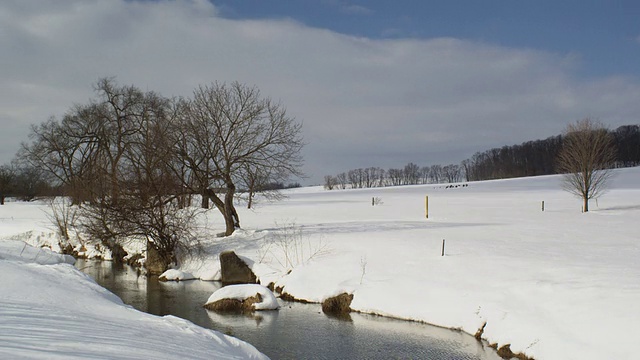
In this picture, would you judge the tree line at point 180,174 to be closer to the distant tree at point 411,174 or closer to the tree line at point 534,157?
the tree line at point 534,157

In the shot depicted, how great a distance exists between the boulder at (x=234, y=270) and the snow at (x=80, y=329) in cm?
817

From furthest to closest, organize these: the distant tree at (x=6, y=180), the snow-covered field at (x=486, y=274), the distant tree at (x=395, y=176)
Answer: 1. the distant tree at (x=395, y=176)
2. the distant tree at (x=6, y=180)
3. the snow-covered field at (x=486, y=274)

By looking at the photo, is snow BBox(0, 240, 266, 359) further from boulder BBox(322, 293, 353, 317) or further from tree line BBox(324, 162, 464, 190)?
tree line BBox(324, 162, 464, 190)

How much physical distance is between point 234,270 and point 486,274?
400 inches

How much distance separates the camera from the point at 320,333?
12.8 meters

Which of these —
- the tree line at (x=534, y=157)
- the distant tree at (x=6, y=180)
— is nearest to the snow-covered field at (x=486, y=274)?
the distant tree at (x=6, y=180)

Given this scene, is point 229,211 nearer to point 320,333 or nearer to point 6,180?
point 320,333

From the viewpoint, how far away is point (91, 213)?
25.6 m

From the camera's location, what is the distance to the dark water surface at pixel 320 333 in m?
11.2

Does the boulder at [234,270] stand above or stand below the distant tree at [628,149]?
below

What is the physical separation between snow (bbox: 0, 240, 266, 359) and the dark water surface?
2.54 meters

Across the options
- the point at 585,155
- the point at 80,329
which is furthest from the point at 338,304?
the point at 585,155

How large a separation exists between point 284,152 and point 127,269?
958cm

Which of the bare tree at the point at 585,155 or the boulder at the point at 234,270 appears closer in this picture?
the boulder at the point at 234,270
